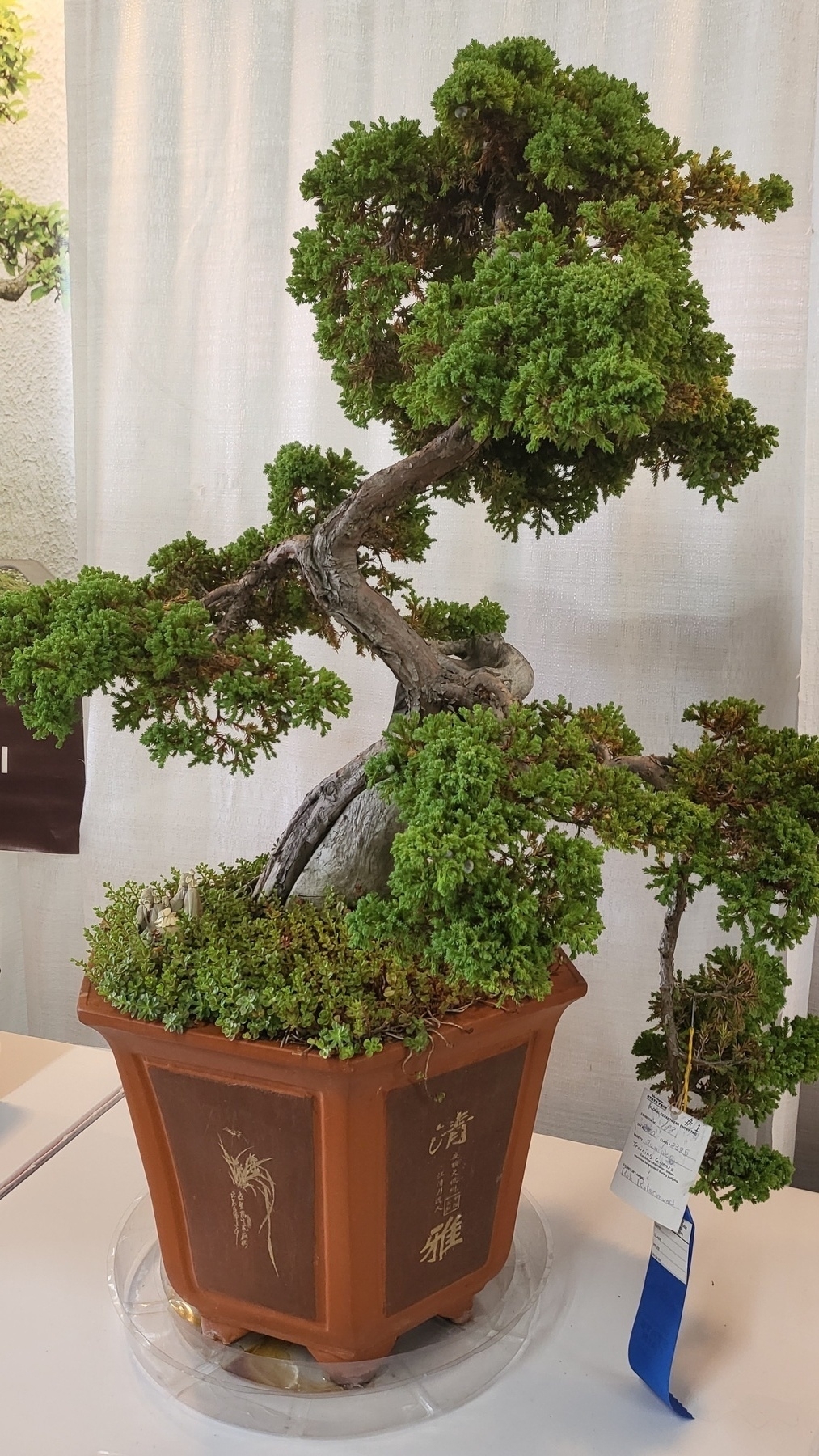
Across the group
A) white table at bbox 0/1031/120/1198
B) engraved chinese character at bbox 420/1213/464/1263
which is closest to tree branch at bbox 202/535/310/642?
engraved chinese character at bbox 420/1213/464/1263

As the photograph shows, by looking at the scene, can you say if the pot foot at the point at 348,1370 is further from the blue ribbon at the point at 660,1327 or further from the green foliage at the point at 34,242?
the green foliage at the point at 34,242

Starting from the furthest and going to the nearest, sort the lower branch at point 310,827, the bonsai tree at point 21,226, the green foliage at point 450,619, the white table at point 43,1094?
the bonsai tree at point 21,226 → the white table at point 43,1094 → the green foliage at point 450,619 → the lower branch at point 310,827

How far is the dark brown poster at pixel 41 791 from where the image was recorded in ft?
5.46

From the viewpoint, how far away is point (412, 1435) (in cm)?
83

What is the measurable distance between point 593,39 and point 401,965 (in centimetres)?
105

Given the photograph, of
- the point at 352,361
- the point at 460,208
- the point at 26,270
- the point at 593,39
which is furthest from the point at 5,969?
the point at 593,39

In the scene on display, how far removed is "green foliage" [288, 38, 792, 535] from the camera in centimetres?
67

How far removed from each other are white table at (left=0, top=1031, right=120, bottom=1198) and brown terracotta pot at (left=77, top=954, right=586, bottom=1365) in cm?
39

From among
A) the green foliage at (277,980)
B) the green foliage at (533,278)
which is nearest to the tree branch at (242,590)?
the green foliage at (533,278)

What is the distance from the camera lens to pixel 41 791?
1676 mm

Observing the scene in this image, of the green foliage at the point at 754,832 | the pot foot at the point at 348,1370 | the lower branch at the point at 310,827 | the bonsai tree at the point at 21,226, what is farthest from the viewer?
the bonsai tree at the point at 21,226

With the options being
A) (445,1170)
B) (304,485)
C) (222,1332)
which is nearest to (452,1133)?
(445,1170)

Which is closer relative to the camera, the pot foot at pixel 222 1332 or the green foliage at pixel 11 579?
the pot foot at pixel 222 1332

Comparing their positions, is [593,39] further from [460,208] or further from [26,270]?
[26,270]
